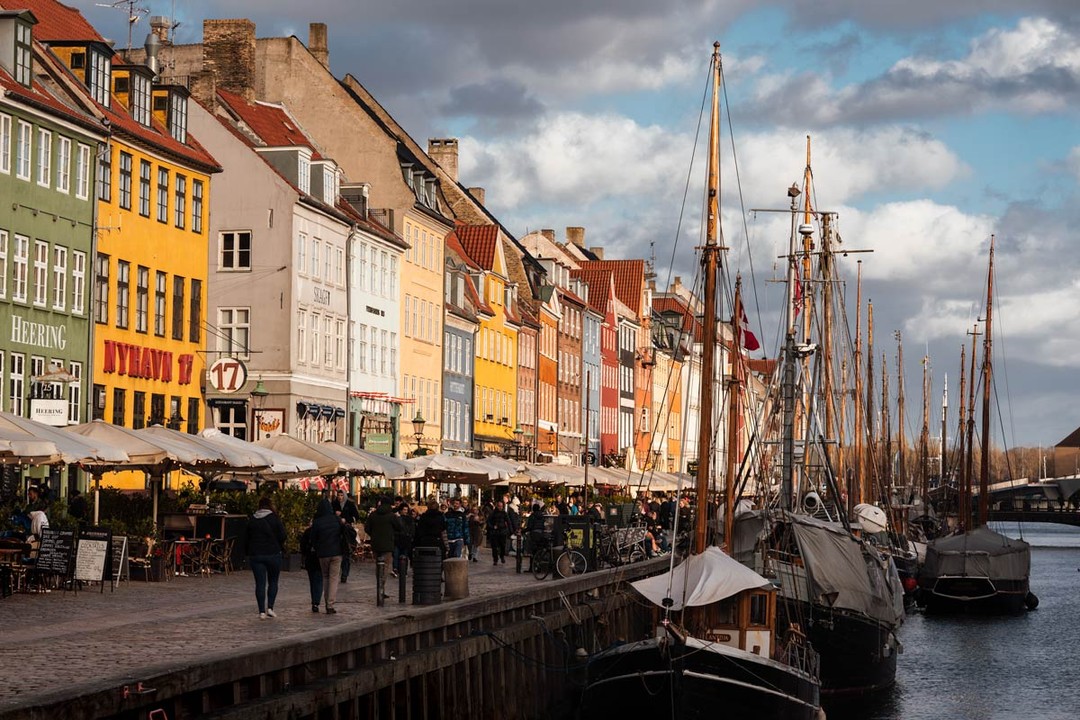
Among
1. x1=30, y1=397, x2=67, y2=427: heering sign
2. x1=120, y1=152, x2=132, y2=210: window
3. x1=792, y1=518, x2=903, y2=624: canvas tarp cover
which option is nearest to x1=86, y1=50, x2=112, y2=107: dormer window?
x1=120, y1=152, x2=132, y2=210: window

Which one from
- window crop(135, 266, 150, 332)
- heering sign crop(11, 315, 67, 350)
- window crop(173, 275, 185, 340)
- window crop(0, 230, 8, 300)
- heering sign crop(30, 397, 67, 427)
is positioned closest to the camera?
heering sign crop(30, 397, 67, 427)

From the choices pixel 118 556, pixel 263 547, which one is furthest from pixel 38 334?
pixel 263 547

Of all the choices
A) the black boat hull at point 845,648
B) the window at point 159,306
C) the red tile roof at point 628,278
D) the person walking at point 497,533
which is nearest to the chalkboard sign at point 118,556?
the black boat hull at point 845,648

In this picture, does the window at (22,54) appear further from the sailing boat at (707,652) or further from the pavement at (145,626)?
the sailing boat at (707,652)

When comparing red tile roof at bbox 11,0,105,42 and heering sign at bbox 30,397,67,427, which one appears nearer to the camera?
heering sign at bbox 30,397,67,427

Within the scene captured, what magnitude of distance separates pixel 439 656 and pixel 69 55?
33.1m

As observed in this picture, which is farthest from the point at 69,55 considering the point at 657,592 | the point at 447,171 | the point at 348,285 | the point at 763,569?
the point at 447,171

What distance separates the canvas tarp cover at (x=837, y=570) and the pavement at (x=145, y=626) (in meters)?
5.87

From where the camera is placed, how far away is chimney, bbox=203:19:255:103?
244ft

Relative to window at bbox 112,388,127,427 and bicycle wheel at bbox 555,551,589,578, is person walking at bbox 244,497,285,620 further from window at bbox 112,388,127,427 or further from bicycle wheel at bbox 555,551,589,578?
window at bbox 112,388,127,427

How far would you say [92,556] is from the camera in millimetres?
32844

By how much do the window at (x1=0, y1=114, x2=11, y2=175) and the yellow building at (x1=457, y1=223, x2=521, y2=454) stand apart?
45.6 metres

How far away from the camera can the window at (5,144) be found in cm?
4869

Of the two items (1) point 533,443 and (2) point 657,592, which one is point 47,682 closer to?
(2) point 657,592
